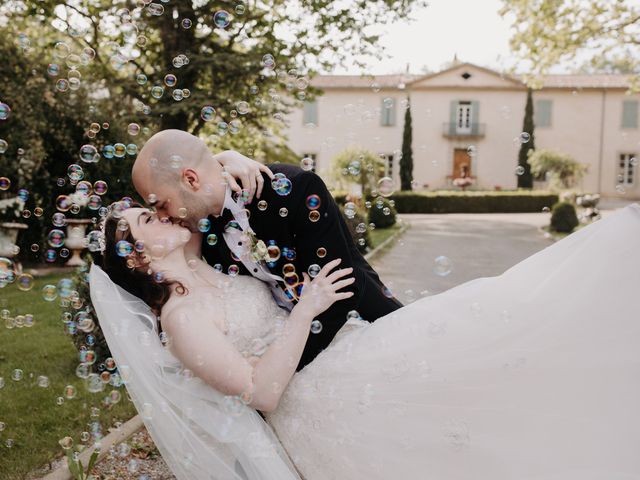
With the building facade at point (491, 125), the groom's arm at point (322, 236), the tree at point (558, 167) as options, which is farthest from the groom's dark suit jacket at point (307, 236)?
the building facade at point (491, 125)

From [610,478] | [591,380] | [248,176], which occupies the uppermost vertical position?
[248,176]

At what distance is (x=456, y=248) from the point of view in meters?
15.2

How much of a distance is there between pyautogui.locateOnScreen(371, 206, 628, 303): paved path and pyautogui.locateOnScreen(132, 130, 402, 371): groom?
381 centimetres

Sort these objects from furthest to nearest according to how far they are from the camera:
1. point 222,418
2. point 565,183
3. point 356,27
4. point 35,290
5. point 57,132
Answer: point 565,183 < point 356,27 < point 57,132 < point 35,290 < point 222,418

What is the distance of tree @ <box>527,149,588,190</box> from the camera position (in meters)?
32.1

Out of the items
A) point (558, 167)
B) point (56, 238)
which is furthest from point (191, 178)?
point (558, 167)

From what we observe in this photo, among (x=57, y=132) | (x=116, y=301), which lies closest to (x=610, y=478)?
(x=116, y=301)

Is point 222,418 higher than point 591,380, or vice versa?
point 591,380

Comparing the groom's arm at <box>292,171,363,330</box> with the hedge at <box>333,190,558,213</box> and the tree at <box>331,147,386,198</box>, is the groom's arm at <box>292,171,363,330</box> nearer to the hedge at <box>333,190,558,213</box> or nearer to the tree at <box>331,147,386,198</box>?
the tree at <box>331,147,386,198</box>

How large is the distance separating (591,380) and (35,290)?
31.3 feet

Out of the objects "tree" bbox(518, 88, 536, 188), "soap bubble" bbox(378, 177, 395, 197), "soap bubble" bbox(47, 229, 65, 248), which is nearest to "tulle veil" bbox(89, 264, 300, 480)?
"soap bubble" bbox(47, 229, 65, 248)

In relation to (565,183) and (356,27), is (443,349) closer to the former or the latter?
(356,27)

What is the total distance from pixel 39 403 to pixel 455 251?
36.1 feet

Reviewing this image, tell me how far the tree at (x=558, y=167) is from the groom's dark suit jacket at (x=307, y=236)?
31229 millimetres
